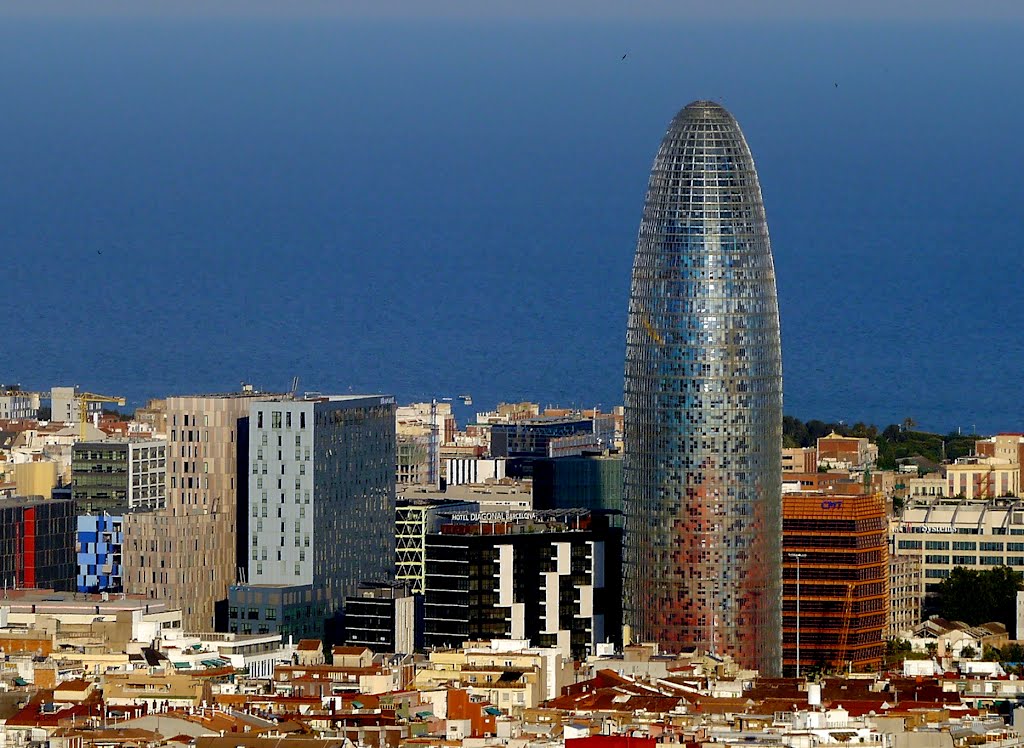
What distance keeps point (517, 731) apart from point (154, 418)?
2142 inches

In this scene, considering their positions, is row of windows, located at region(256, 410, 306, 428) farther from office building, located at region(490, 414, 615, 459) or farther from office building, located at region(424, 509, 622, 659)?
office building, located at region(490, 414, 615, 459)

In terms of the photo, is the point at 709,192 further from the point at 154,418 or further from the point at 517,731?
the point at 154,418

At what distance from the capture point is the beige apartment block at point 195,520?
94.0 meters

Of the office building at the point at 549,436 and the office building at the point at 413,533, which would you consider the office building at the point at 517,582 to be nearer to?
the office building at the point at 413,533

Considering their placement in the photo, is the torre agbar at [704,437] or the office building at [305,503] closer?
the torre agbar at [704,437]

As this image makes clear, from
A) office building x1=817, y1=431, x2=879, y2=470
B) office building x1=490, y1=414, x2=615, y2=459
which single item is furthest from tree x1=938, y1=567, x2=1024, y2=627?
office building x1=490, y1=414, x2=615, y2=459

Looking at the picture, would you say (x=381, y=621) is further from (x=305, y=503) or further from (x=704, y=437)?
(x=704, y=437)

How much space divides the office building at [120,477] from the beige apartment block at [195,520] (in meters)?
5.24

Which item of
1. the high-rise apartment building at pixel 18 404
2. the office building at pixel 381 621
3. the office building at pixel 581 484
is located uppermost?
the high-rise apartment building at pixel 18 404

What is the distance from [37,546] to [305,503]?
7685 millimetres

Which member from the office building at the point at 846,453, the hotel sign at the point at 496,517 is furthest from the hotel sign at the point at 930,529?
the office building at the point at 846,453

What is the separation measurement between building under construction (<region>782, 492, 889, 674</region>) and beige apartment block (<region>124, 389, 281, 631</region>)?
11074mm

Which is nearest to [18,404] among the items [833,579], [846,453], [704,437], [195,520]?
[846,453]

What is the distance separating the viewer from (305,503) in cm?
9444
